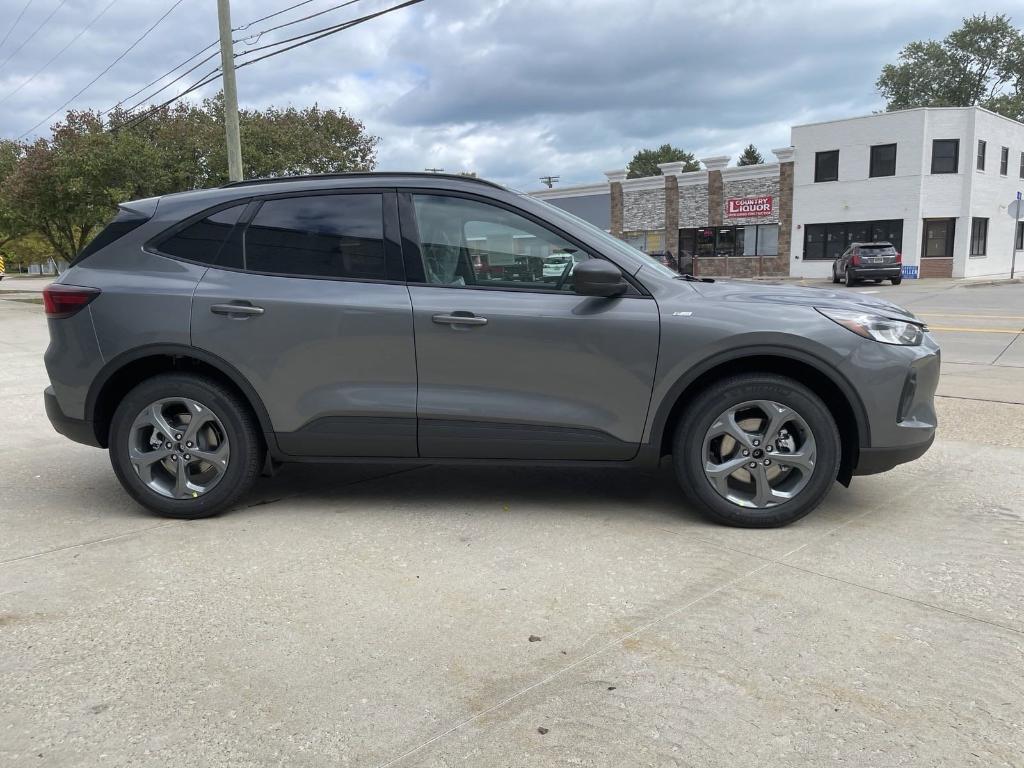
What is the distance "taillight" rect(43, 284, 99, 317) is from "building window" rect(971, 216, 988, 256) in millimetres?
37271

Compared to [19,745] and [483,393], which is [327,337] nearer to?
[483,393]

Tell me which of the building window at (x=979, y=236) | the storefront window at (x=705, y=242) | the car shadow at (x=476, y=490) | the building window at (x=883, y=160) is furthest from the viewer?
the storefront window at (x=705, y=242)

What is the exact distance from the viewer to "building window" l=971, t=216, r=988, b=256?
3447 centimetres

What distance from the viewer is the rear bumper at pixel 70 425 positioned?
4.37 m

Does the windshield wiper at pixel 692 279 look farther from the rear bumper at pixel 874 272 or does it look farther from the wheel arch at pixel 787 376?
the rear bumper at pixel 874 272

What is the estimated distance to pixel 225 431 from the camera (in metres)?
4.23

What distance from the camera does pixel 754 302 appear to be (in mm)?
4012

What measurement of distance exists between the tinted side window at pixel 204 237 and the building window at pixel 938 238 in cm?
3556

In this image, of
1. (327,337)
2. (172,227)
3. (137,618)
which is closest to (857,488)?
(327,337)

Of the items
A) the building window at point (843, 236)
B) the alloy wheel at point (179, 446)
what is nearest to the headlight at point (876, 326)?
the alloy wheel at point (179, 446)

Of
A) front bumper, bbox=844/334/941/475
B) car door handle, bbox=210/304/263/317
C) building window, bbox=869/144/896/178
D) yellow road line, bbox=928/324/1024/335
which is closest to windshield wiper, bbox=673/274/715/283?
front bumper, bbox=844/334/941/475

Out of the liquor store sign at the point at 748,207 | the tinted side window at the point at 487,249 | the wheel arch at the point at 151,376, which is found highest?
the liquor store sign at the point at 748,207

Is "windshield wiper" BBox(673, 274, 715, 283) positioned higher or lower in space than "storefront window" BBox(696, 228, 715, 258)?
lower

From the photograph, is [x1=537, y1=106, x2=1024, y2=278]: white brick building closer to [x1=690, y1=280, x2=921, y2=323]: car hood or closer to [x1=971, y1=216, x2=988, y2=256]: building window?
[x1=971, y1=216, x2=988, y2=256]: building window
